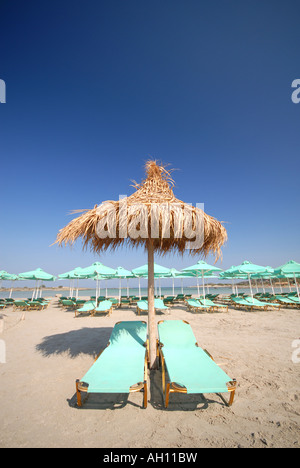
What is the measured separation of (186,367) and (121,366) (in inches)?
41.5

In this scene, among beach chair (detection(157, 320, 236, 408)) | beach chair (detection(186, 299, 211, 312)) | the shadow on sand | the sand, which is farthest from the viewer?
beach chair (detection(186, 299, 211, 312))

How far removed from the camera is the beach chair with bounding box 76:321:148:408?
2.40m

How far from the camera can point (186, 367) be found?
2.88 metres

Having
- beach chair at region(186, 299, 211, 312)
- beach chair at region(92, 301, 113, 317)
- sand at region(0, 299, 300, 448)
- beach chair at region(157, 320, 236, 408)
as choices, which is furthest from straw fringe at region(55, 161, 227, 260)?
beach chair at region(186, 299, 211, 312)

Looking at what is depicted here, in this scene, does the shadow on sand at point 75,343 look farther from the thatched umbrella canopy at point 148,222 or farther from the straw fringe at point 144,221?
the straw fringe at point 144,221

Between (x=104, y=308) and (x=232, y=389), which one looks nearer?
(x=232, y=389)

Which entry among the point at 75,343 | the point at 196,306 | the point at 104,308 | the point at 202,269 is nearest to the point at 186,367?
the point at 75,343

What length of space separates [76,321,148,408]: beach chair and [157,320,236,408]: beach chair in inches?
14.9

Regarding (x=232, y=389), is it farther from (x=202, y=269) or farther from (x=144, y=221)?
(x=202, y=269)

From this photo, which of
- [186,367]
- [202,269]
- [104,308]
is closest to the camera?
[186,367]

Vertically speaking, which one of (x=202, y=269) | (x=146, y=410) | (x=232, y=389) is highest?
(x=202, y=269)

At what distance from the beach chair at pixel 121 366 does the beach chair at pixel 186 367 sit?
1.24ft

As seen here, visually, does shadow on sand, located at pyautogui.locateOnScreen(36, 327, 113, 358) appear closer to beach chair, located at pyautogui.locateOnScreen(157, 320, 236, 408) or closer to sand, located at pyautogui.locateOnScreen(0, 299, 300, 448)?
sand, located at pyautogui.locateOnScreen(0, 299, 300, 448)

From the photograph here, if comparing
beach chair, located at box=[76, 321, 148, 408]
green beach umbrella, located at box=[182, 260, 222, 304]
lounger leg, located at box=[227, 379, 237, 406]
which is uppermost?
green beach umbrella, located at box=[182, 260, 222, 304]
